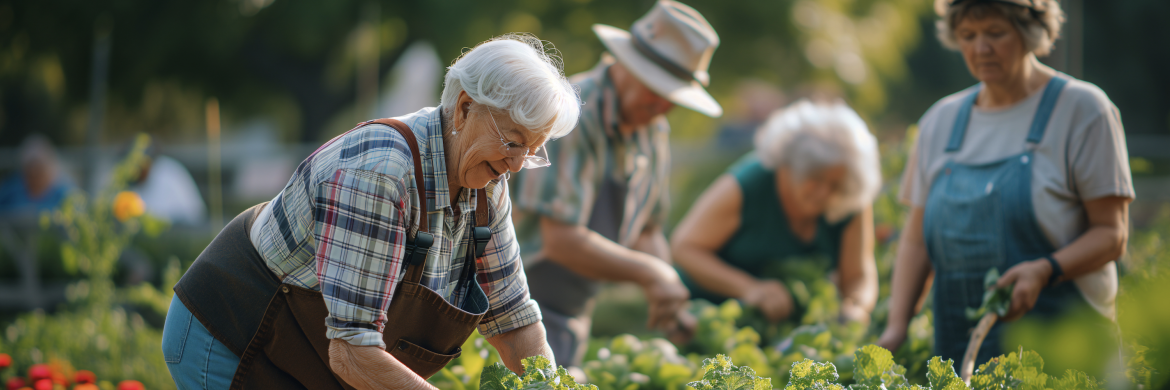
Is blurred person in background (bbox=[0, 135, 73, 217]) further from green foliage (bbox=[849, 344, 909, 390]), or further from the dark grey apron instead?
green foliage (bbox=[849, 344, 909, 390])

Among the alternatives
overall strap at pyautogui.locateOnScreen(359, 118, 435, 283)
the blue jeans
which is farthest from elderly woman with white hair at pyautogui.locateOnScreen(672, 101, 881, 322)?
the blue jeans

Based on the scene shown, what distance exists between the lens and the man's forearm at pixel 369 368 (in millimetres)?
1422

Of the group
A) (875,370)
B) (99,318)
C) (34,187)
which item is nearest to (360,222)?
(875,370)

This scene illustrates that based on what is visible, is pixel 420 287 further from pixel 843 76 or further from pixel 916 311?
pixel 843 76

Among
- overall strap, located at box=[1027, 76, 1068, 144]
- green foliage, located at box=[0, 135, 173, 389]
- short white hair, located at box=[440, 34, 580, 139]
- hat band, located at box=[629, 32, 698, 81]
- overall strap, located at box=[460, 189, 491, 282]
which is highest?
short white hair, located at box=[440, 34, 580, 139]

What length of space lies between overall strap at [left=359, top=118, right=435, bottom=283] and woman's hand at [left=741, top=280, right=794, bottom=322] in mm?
2466

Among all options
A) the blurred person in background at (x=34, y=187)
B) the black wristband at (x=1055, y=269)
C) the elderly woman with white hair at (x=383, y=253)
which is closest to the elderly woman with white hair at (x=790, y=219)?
the black wristband at (x=1055, y=269)

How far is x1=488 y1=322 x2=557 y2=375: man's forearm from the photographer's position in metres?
1.77

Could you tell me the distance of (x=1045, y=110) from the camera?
218 cm

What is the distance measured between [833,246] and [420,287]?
2.88 meters

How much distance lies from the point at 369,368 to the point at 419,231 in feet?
0.84

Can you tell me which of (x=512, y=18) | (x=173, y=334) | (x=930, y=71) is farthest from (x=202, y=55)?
(x=930, y=71)

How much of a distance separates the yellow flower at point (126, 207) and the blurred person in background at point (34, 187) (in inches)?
150

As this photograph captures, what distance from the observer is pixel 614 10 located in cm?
891
